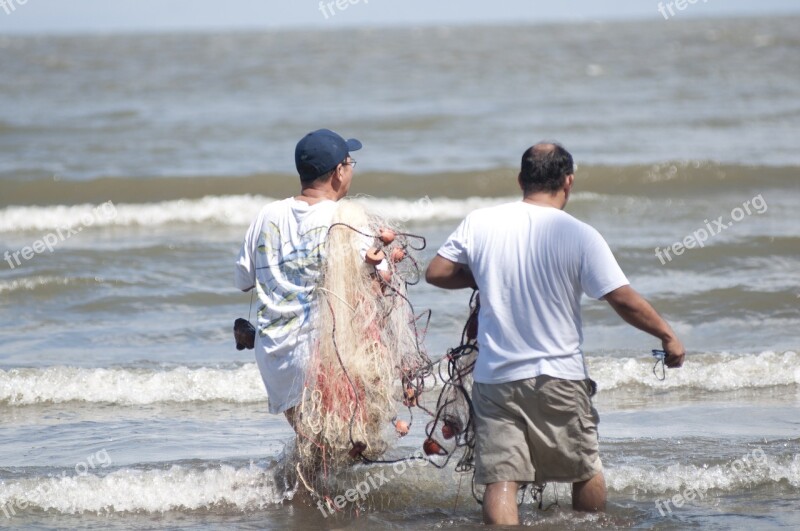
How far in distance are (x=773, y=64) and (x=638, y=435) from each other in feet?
96.0

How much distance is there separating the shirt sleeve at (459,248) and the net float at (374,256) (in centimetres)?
44

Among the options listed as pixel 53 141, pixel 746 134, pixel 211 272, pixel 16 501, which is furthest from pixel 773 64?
pixel 16 501

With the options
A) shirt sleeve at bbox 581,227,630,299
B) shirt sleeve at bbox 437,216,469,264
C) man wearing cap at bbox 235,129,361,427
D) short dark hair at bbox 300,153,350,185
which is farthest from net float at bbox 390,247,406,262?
shirt sleeve at bbox 581,227,630,299

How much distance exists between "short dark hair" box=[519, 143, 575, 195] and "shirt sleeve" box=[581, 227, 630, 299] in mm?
254

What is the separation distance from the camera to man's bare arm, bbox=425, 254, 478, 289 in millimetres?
4105

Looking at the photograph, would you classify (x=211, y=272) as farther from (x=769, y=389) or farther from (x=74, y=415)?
(x=769, y=389)

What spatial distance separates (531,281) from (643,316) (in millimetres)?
441

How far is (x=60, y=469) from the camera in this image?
18.5ft

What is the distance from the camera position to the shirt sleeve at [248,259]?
4.56 m

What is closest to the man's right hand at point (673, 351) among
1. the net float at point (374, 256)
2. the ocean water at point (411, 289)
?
the ocean water at point (411, 289)

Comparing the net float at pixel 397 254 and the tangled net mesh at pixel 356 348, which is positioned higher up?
the net float at pixel 397 254

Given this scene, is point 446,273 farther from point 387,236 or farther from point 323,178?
point 323,178

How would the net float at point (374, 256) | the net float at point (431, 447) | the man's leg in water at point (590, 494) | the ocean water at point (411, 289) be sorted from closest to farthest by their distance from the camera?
the man's leg in water at point (590, 494)
the net float at point (374, 256)
the net float at point (431, 447)
the ocean water at point (411, 289)

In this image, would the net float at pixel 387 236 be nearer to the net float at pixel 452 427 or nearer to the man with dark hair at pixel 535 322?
the man with dark hair at pixel 535 322
